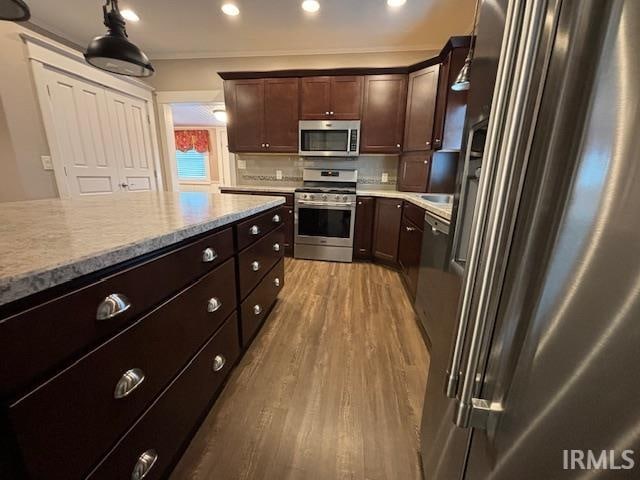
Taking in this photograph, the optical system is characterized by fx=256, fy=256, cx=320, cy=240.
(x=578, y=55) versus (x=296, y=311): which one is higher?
(x=578, y=55)

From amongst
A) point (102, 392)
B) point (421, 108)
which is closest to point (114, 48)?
point (102, 392)

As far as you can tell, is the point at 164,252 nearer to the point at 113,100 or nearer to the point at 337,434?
the point at 337,434

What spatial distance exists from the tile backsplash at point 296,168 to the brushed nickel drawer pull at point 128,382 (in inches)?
131

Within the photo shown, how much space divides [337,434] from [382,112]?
128 inches

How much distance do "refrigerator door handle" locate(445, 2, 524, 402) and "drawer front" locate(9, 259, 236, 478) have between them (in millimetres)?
830

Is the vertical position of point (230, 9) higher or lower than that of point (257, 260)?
higher

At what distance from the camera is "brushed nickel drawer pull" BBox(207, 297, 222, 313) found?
109cm

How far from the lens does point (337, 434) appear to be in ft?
3.73

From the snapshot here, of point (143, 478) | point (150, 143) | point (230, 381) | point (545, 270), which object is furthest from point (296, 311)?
point (150, 143)

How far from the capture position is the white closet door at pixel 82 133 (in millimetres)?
2861

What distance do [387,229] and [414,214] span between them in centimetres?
74

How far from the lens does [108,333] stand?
0.63 meters

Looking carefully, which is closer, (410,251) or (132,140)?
(410,251)

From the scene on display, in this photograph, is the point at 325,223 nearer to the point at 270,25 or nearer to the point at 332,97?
the point at 332,97
